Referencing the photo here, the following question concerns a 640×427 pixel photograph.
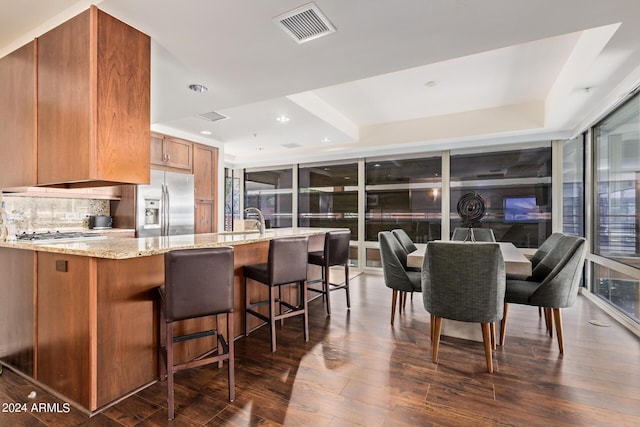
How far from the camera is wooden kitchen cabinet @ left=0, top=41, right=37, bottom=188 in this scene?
7.46 ft

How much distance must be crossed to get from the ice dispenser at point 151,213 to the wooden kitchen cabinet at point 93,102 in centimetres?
201

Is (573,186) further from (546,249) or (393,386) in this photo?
(393,386)

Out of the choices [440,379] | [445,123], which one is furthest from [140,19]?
[445,123]

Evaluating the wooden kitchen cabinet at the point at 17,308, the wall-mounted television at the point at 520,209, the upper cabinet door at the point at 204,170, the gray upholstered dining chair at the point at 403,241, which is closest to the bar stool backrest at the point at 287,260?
the gray upholstered dining chair at the point at 403,241

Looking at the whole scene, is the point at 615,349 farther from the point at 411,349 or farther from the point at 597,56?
the point at 597,56

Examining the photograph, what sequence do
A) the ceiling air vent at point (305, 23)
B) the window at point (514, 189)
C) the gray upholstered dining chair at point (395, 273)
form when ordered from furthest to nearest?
the window at point (514, 189)
the gray upholstered dining chair at point (395, 273)
the ceiling air vent at point (305, 23)

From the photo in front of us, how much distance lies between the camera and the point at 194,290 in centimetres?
181

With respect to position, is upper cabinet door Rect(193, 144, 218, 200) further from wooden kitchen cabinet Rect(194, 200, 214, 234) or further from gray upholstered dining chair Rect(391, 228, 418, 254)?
gray upholstered dining chair Rect(391, 228, 418, 254)

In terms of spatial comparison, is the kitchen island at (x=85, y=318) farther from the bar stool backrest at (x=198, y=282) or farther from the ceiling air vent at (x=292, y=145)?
the ceiling air vent at (x=292, y=145)

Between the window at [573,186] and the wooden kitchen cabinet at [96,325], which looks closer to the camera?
the wooden kitchen cabinet at [96,325]

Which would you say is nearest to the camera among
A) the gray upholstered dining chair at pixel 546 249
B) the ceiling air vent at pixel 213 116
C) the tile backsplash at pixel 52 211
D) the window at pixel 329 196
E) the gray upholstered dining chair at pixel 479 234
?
the gray upholstered dining chair at pixel 546 249

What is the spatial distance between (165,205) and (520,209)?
18.4 ft

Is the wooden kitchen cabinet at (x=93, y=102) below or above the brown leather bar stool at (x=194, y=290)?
above

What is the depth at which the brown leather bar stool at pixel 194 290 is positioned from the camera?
69.0 inches
